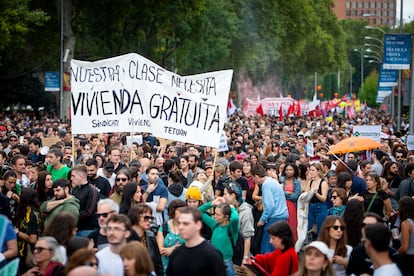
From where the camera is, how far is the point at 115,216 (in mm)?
8500

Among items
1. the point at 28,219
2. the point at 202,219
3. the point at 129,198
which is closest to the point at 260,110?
the point at 129,198

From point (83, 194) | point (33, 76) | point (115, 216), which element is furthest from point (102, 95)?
point (33, 76)


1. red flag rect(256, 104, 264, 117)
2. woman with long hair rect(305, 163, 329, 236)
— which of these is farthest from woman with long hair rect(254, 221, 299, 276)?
red flag rect(256, 104, 264, 117)

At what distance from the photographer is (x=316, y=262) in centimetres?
804

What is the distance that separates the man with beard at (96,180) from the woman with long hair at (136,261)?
5272mm

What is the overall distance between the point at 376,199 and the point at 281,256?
159 inches

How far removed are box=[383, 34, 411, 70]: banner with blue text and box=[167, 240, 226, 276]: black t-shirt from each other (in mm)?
24567

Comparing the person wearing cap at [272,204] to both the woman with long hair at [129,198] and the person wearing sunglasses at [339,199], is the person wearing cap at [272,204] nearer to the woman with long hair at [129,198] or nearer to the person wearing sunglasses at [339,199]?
the person wearing sunglasses at [339,199]

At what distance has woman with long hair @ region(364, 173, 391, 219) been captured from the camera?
42.3 feet

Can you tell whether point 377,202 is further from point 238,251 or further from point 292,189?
point 238,251

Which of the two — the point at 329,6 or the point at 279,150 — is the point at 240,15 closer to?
the point at 329,6

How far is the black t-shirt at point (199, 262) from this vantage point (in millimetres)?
8023

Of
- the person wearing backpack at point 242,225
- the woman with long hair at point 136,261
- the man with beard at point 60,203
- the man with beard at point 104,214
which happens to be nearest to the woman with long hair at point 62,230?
the man with beard at point 104,214

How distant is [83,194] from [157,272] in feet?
6.86
